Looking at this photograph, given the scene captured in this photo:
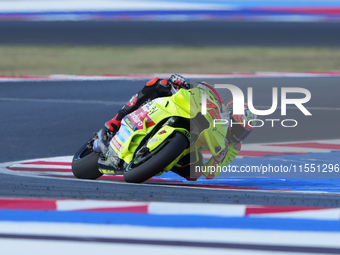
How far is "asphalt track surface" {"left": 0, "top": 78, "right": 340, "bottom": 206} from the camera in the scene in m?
3.63

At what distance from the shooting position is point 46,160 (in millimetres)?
5777

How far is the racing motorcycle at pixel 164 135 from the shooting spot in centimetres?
395

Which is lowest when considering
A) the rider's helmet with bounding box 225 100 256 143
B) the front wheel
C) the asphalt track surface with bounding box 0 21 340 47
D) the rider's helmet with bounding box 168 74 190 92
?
the front wheel

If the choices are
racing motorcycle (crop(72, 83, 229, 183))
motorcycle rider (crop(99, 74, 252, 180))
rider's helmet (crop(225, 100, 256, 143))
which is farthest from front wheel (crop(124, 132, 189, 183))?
rider's helmet (crop(225, 100, 256, 143))

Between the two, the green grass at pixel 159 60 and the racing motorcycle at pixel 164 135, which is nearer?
the racing motorcycle at pixel 164 135

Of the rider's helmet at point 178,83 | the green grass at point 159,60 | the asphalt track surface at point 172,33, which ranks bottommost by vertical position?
the rider's helmet at point 178,83

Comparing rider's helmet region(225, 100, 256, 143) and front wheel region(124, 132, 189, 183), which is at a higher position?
rider's helmet region(225, 100, 256, 143)

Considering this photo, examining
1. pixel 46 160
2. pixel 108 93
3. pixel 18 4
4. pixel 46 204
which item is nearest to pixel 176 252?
pixel 46 204

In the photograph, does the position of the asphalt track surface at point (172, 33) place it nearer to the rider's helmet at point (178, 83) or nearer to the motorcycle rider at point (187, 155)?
the motorcycle rider at point (187, 155)

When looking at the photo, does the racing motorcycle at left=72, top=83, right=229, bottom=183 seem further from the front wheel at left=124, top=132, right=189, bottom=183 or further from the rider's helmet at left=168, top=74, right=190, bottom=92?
the rider's helmet at left=168, top=74, right=190, bottom=92

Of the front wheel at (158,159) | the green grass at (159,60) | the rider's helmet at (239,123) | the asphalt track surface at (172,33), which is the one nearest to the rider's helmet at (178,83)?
the rider's helmet at (239,123)

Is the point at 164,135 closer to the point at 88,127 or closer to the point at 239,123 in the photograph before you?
the point at 239,123

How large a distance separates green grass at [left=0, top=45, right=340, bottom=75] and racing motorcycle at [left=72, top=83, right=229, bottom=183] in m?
8.03

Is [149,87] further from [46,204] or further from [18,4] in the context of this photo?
[18,4]
